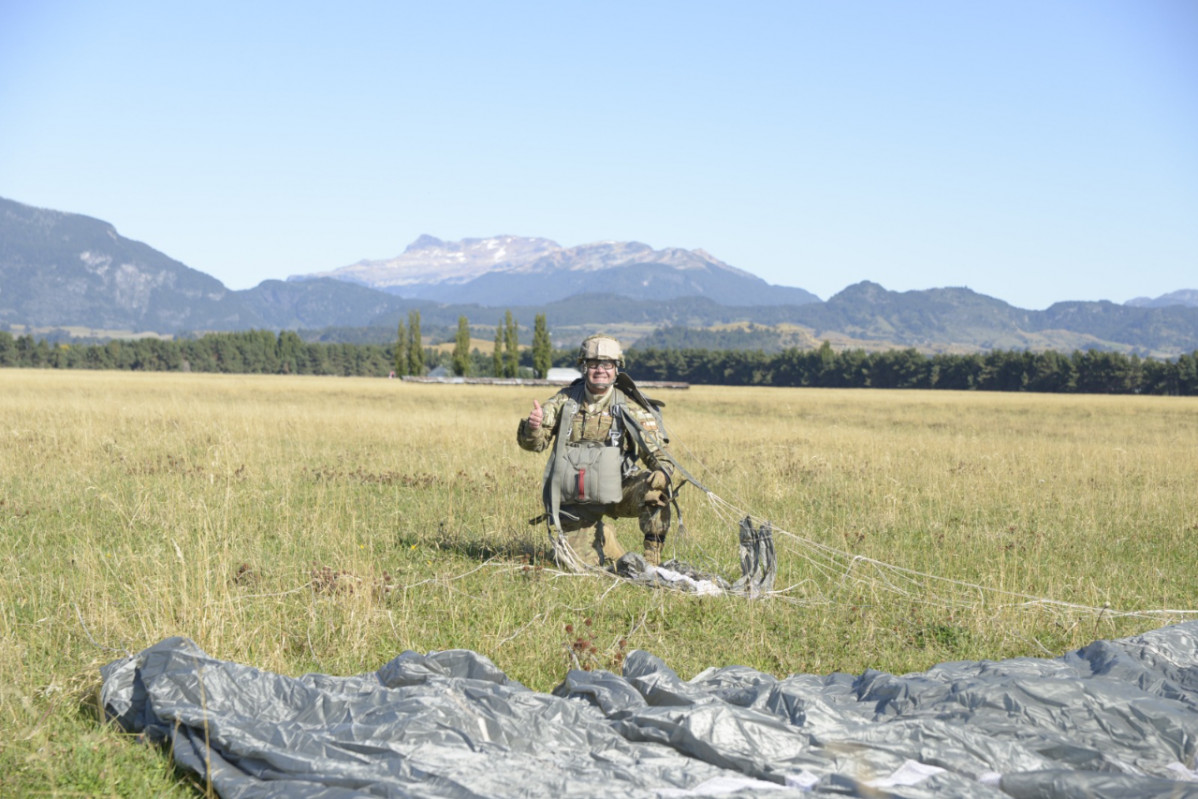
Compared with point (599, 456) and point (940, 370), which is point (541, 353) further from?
point (599, 456)

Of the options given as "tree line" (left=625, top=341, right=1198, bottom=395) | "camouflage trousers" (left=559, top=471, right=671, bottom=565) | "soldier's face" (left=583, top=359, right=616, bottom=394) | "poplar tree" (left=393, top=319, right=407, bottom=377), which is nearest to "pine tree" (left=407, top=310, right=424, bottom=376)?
"poplar tree" (left=393, top=319, right=407, bottom=377)

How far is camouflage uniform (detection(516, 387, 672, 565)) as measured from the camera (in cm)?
805

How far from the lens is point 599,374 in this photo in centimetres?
800

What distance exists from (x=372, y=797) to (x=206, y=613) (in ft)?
7.94

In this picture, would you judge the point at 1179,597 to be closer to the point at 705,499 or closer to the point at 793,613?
the point at 793,613

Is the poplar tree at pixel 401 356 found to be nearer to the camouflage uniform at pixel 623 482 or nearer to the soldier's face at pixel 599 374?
the camouflage uniform at pixel 623 482

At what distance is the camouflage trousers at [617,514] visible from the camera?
26.8 feet

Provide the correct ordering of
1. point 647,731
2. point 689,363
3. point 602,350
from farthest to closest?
1. point 689,363
2. point 602,350
3. point 647,731

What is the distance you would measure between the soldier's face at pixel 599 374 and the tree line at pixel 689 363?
79.1 meters

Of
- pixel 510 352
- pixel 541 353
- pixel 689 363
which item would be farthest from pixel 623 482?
pixel 689 363

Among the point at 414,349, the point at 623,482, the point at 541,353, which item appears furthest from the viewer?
the point at 414,349

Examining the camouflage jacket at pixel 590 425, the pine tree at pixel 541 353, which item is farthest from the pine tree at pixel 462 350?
the camouflage jacket at pixel 590 425

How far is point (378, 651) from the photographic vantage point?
593 cm

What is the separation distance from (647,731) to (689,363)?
11796 centimetres
